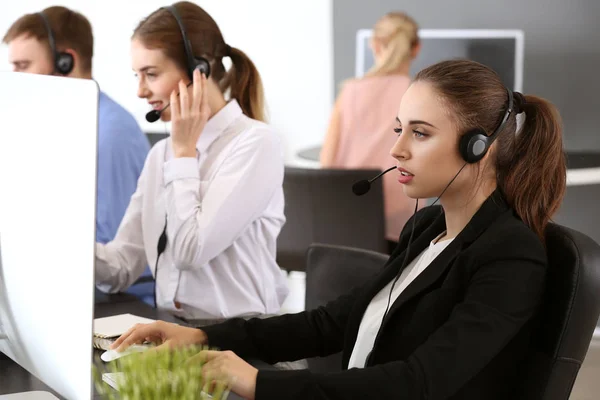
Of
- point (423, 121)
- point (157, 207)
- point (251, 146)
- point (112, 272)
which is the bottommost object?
point (112, 272)

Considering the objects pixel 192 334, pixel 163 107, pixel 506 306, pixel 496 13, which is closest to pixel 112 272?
pixel 163 107

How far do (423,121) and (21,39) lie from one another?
1.68 metres

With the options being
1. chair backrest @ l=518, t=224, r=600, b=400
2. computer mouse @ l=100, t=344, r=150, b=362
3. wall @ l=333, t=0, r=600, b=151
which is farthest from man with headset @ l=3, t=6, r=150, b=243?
Result: wall @ l=333, t=0, r=600, b=151

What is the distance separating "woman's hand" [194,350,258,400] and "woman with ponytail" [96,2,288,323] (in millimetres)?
739

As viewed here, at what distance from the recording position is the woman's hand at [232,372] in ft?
3.60

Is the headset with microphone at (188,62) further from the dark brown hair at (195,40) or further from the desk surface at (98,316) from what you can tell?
the desk surface at (98,316)

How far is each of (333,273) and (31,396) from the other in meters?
0.66

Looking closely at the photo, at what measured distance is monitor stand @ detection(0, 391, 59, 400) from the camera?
119 centimetres

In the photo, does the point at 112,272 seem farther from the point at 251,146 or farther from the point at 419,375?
the point at 419,375

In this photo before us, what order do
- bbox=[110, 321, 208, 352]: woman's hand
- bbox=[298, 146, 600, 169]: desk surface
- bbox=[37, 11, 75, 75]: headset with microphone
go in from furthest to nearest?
bbox=[298, 146, 600, 169]: desk surface
bbox=[37, 11, 75, 75]: headset with microphone
bbox=[110, 321, 208, 352]: woman's hand

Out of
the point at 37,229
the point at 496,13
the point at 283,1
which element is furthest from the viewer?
the point at 283,1

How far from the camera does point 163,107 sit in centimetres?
204

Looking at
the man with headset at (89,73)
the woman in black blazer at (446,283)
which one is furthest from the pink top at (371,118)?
the woman in black blazer at (446,283)

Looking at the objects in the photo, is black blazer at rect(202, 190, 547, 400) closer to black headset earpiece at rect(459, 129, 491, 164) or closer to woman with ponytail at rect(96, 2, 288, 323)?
black headset earpiece at rect(459, 129, 491, 164)
